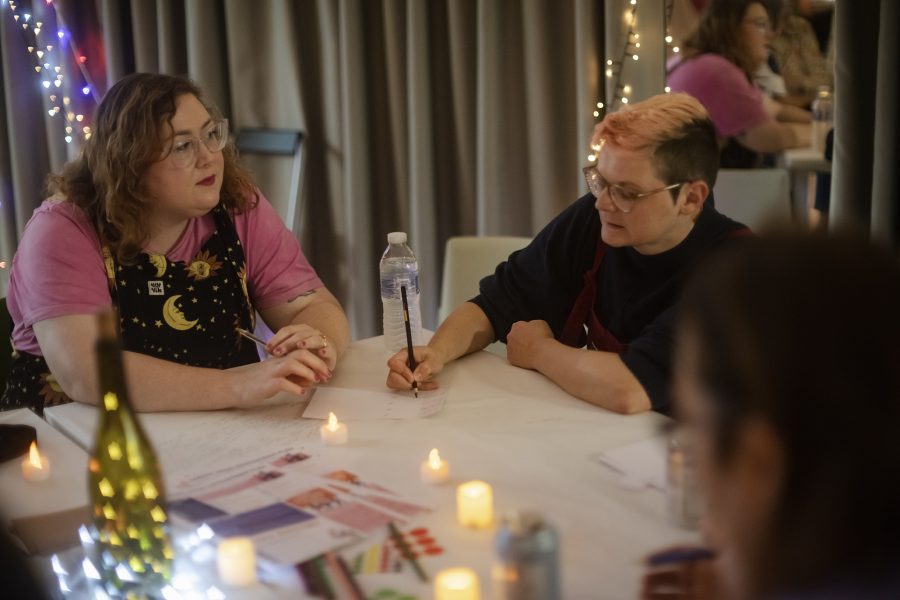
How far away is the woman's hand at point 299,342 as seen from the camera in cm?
190

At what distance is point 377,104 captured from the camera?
3.79 m

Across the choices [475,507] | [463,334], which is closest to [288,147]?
[463,334]

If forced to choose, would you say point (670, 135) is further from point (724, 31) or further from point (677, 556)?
point (724, 31)

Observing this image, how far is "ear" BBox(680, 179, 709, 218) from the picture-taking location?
1921 mm

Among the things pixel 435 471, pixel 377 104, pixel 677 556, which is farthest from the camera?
pixel 377 104

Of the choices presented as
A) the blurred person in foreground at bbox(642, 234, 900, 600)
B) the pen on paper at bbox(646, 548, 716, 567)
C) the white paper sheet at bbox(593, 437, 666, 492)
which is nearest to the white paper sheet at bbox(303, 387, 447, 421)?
the white paper sheet at bbox(593, 437, 666, 492)

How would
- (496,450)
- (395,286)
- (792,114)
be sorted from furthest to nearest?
1. (792,114)
2. (395,286)
3. (496,450)

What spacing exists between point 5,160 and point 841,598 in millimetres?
4117

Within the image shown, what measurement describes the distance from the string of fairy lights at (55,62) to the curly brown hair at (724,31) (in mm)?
2431

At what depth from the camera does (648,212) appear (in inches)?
75.2

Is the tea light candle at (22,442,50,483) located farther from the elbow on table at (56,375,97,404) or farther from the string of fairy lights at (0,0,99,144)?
the string of fairy lights at (0,0,99,144)

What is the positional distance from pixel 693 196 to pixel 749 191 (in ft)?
3.55

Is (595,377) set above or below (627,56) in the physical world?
below

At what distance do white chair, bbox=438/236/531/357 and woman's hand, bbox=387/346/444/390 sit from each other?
782mm
